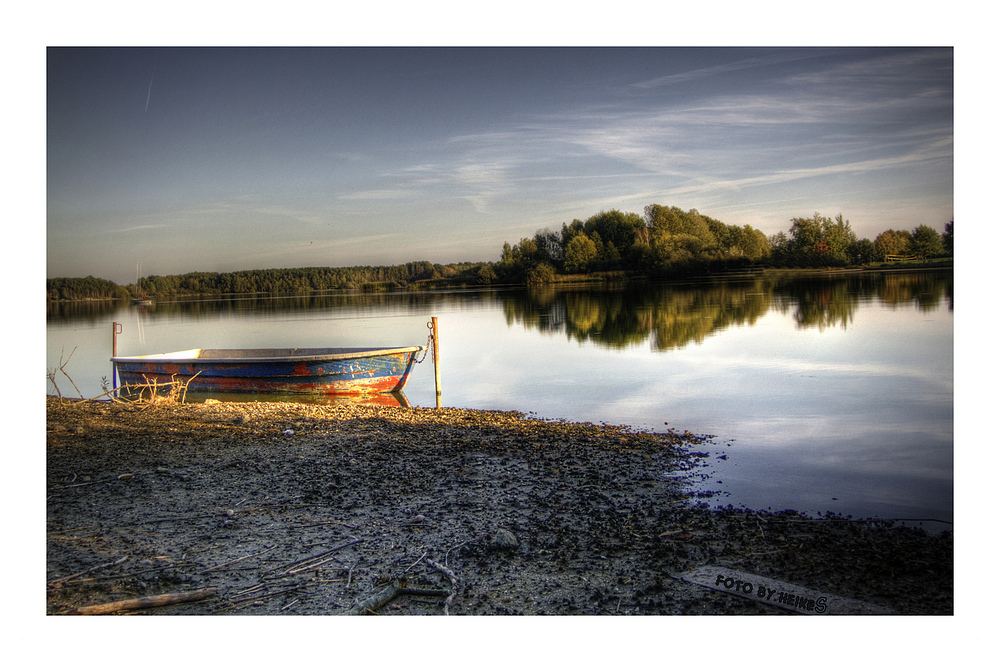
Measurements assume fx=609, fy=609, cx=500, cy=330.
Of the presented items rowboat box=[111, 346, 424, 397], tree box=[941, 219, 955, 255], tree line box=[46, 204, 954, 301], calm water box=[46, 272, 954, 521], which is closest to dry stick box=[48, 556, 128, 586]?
tree line box=[46, 204, 954, 301]

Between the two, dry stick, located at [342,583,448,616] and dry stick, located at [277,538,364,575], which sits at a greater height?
dry stick, located at [277,538,364,575]

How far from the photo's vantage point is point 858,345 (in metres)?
10.8

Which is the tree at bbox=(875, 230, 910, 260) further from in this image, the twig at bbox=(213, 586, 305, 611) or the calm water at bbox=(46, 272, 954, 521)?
the twig at bbox=(213, 586, 305, 611)

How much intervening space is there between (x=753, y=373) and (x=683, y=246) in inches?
117

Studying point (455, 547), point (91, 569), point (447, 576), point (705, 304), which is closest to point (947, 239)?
point (455, 547)

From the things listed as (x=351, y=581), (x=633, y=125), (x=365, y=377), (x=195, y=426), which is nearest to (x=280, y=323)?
(x=365, y=377)

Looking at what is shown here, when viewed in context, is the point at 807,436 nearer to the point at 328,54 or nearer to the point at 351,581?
the point at 351,581

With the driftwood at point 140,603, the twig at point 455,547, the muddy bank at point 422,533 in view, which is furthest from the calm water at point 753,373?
the driftwood at point 140,603

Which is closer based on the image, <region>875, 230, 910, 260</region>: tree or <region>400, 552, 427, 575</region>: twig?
<region>400, 552, 427, 575</region>: twig

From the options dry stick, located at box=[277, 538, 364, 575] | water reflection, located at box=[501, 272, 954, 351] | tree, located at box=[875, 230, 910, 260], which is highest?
tree, located at box=[875, 230, 910, 260]

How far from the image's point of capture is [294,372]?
1054 cm

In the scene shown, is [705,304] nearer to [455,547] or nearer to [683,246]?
[683,246]

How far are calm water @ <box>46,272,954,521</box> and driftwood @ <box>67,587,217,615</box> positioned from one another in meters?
3.70

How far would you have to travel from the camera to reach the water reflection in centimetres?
731
